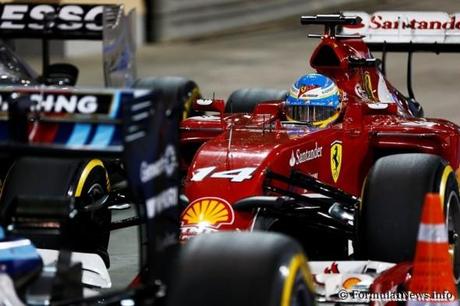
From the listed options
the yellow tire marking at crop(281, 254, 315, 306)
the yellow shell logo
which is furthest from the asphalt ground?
the yellow tire marking at crop(281, 254, 315, 306)

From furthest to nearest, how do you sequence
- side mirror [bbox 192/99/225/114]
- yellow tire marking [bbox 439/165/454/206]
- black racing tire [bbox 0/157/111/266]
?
side mirror [bbox 192/99/225/114]
black racing tire [bbox 0/157/111/266]
yellow tire marking [bbox 439/165/454/206]

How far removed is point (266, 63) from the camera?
2000cm

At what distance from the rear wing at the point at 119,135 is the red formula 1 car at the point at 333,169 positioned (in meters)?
1.63

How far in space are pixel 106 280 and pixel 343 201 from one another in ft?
5.00

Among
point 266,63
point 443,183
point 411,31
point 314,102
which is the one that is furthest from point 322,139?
point 266,63

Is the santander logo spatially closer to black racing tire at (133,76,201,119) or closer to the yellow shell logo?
black racing tire at (133,76,201,119)

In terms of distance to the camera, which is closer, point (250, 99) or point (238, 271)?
point (238, 271)

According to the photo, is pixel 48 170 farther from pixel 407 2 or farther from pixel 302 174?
pixel 407 2

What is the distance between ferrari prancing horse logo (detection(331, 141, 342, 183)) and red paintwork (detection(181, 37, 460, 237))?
1.3 inches

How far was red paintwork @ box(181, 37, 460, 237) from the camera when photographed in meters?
7.40

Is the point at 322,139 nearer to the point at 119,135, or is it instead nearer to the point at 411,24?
the point at 411,24

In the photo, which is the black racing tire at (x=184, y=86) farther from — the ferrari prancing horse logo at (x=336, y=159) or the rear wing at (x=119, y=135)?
the rear wing at (x=119, y=135)

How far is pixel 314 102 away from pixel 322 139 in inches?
17.1

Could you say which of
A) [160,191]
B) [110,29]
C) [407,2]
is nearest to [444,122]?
[160,191]
